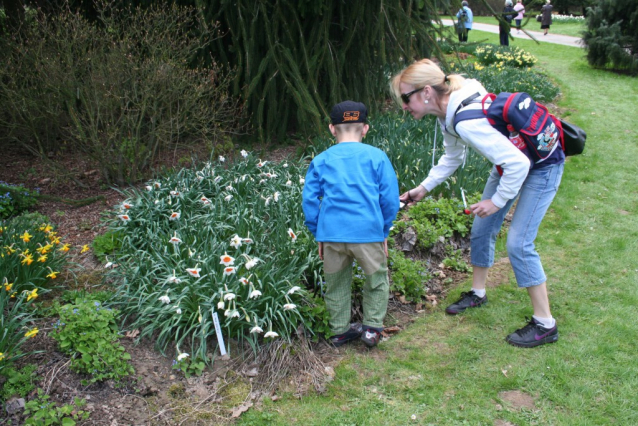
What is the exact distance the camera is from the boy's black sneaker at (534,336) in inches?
121

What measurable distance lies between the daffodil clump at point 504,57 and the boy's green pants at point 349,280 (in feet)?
32.6

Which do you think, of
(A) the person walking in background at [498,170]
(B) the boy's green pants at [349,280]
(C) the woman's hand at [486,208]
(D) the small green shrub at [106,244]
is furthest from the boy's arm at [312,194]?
(D) the small green shrub at [106,244]

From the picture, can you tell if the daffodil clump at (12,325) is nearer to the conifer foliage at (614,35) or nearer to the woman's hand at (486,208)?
the woman's hand at (486,208)

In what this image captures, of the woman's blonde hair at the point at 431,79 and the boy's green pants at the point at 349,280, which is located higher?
the woman's blonde hair at the point at 431,79

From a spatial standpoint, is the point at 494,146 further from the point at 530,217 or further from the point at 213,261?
the point at 213,261

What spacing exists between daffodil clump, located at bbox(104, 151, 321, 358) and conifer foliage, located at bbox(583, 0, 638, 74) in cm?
1097

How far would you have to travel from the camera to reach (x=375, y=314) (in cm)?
308

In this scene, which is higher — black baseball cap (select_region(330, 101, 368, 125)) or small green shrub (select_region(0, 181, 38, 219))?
black baseball cap (select_region(330, 101, 368, 125))

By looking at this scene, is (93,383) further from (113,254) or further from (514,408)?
(514,408)

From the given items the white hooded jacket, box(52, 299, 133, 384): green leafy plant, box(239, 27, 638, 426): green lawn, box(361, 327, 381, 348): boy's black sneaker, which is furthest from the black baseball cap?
box(52, 299, 133, 384): green leafy plant

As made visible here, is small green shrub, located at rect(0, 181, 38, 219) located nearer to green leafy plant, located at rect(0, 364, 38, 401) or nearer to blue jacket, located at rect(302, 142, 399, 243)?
green leafy plant, located at rect(0, 364, 38, 401)

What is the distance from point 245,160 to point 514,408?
3.43m

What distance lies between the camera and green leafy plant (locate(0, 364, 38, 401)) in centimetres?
252

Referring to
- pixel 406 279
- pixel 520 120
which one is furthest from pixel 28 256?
pixel 520 120
